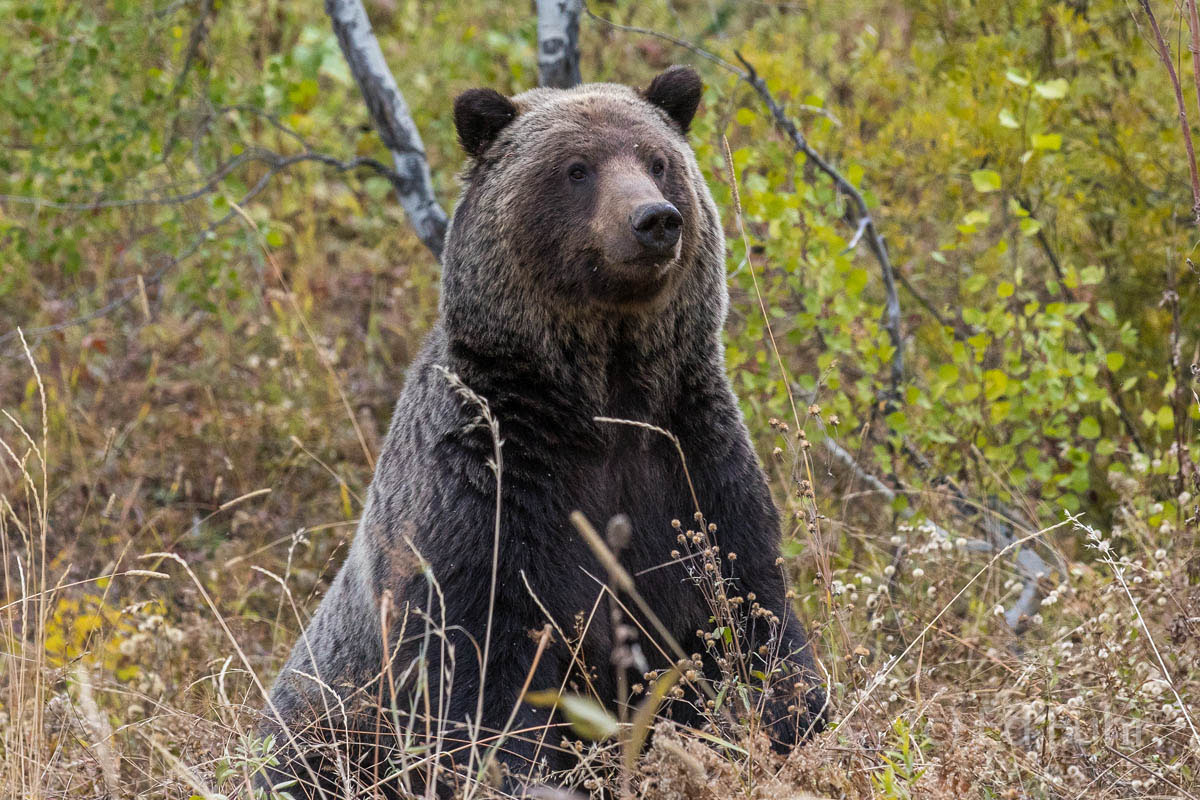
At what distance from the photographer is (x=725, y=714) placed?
2.81m

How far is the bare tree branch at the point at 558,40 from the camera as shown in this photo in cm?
504

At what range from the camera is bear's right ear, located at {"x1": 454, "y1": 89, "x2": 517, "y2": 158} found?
391 cm

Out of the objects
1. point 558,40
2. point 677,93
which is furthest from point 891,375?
point 558,40

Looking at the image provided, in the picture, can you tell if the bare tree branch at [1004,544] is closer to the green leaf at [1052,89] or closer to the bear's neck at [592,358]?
the bear's neck at [592,358]

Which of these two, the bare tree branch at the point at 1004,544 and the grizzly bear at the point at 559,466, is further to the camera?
the bare tree branch at the point at 1004,544

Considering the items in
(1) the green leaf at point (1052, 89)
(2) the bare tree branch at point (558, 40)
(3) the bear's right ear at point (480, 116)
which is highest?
(2) the bare tree branch at point (558, 40)

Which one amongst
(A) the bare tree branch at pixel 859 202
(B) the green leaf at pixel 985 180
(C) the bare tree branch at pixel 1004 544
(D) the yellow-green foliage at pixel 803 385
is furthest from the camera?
(A) the bare tree branch at pixel 859 202

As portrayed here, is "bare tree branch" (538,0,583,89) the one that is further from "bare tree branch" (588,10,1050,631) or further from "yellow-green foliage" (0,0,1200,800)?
"yellow-green foliage" (0,0,1200,800)

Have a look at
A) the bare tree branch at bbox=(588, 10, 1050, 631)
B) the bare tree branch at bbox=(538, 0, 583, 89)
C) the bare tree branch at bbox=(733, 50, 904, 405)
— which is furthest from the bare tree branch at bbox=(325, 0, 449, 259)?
the bare tree branch at bbox=(733, 50, 904, 405)

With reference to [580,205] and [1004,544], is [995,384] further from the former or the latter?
[580,205]

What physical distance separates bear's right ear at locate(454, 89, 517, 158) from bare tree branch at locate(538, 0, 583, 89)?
109 centimetres

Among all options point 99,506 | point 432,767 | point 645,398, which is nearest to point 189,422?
point 99,506

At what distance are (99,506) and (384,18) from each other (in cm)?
499

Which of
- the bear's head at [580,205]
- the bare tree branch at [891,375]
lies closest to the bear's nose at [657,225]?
the bear's head at [580,205]
